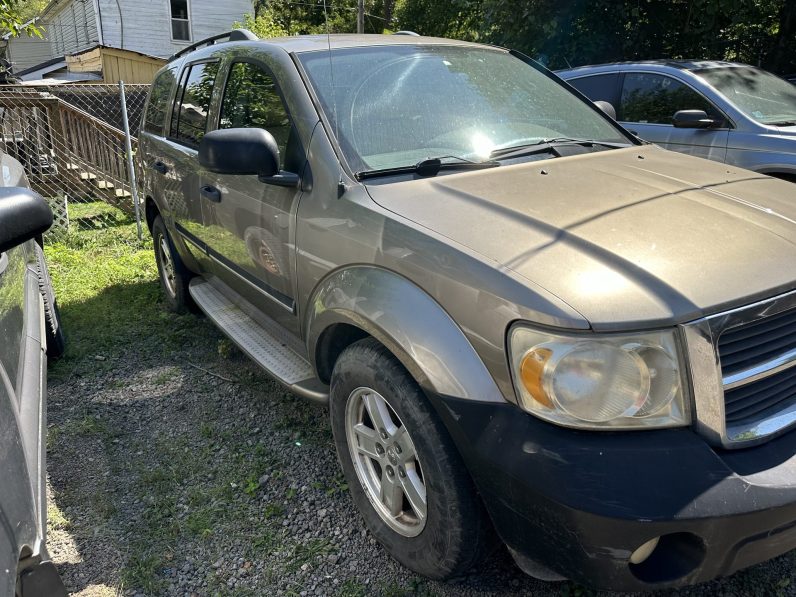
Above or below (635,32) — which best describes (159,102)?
below

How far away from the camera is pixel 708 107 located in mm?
5484

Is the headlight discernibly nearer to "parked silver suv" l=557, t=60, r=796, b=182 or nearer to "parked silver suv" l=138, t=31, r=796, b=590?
"parked silver suv" l=138, t=31, r=796, b=590

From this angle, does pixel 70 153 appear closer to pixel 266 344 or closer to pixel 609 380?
pixel 266 344

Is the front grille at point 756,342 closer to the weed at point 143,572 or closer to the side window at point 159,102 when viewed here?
the weed at point 143,572

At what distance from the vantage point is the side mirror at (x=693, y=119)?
202 inches

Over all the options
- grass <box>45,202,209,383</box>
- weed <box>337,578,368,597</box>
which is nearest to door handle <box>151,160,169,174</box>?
grass <box>45,202,209,383</box>

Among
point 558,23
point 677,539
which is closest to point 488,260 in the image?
point 677,539

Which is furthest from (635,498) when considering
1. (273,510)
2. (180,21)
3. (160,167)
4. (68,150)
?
(180,21)

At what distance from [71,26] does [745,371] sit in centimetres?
3142

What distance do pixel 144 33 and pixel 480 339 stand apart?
24548 millimetres

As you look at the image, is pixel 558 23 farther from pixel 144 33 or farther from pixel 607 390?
pixel 144 33

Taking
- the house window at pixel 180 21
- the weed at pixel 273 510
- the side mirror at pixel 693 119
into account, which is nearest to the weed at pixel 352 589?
the weed at pixel 273 510

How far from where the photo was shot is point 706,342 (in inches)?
63.9

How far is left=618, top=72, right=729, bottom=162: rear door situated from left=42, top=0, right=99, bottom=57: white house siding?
71.8ft
